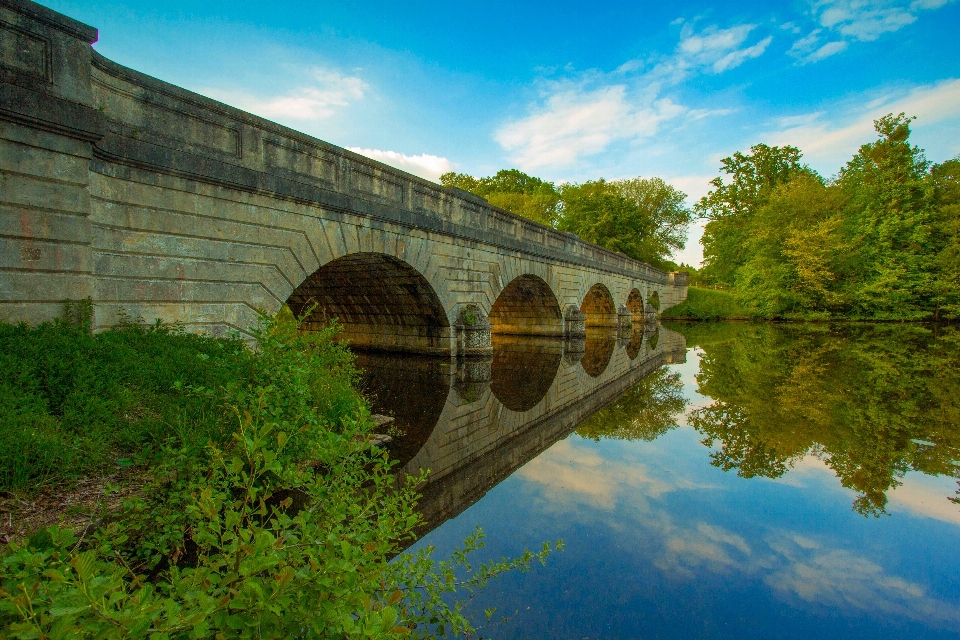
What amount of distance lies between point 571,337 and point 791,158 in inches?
1345

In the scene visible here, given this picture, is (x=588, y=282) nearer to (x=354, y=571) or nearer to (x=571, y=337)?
(x=571, y=337)

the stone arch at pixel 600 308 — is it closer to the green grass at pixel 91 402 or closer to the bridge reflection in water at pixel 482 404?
the bridge reflection in water at pixel 482 404

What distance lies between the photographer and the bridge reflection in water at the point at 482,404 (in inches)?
185

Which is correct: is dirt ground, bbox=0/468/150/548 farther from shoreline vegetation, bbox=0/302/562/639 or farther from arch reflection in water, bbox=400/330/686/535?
arch reflection in water, bbox=400/330/686/535

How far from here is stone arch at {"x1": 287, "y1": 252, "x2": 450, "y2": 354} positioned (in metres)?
10.6

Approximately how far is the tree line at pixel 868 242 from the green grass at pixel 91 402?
33887 millimetres

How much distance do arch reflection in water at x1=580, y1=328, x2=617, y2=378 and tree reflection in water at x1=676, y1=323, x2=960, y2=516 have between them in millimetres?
2265

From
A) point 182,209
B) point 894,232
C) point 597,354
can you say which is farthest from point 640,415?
point 894,232

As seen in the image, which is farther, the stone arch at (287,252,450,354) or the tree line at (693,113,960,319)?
the tree line at (693,113,960,319)

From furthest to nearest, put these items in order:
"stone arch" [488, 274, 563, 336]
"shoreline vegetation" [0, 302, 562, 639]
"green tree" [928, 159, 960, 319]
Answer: "green tree" [928, 159, 960, 319] → "stone arch" [488, 274, 563, 336] → "shoreline vegetation" [0, 302, 562, 639]

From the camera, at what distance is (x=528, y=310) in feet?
61.8

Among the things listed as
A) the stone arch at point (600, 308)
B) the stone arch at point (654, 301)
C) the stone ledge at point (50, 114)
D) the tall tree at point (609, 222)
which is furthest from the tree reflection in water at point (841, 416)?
A: the tall tree at point (609, 222)

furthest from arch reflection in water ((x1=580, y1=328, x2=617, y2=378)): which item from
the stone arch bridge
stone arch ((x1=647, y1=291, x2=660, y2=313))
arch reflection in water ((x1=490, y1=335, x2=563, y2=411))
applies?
stone arch ((x1=647, y1=291, x2=660, y2=313))

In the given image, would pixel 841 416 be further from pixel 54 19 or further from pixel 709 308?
pixel 709 308
